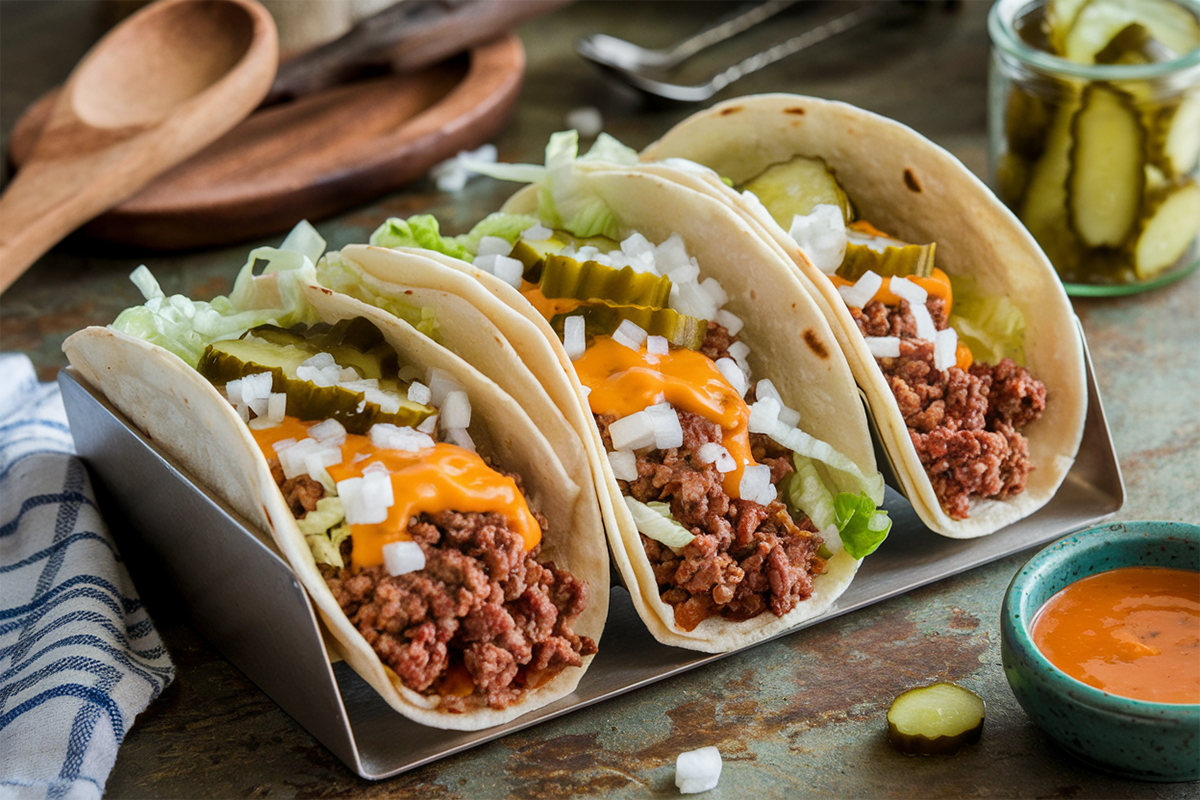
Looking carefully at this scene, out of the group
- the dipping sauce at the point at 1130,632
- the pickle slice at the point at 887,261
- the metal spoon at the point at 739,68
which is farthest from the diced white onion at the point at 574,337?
the metal spoon at the point at 739,68

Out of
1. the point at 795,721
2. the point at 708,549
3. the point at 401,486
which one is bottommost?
the point at 795,721

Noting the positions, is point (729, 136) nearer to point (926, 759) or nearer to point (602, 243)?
point (602, 243)

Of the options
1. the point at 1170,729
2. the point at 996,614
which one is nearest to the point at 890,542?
the point at 996,614

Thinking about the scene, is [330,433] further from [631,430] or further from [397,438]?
[631,430]

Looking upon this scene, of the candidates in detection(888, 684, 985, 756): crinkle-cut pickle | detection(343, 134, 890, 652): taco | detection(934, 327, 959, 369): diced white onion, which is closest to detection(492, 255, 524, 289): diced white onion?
detection(343, 134, 890, 652): taco

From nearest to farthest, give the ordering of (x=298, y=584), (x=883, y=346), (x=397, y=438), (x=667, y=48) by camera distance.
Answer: (x=298, y=584), (x=397, y=438), (x=883, y=346), (x=667, y=48)

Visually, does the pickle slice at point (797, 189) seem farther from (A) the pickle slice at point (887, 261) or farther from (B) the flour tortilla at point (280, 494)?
(B) the flour tortilla at point (280, 494)

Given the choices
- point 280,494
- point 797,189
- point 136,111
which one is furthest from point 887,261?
point 136,111
